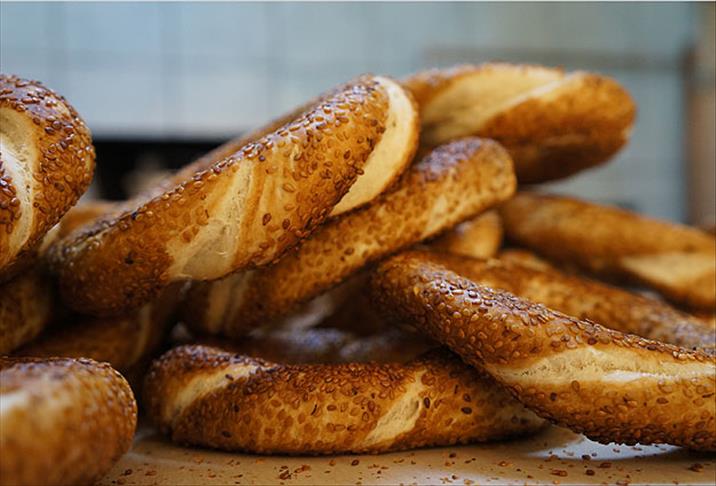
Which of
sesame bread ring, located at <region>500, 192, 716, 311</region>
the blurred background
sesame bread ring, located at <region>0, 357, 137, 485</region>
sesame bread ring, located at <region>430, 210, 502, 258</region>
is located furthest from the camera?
the blurred background

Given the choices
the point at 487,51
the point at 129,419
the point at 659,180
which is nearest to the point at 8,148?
the point at 129,419

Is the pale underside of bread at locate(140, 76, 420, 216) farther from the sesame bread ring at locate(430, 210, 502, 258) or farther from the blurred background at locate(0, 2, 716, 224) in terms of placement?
the blurred background at locate(0, 2, 716, 224)

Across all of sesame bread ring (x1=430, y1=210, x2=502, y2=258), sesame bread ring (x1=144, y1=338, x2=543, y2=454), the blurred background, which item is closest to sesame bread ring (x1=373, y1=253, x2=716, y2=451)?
sesame bread ring (x1=144, y1=338, x2=543, y2=454)

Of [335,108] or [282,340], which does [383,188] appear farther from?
[282,340]

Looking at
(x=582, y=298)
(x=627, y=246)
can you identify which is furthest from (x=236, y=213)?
(x=627, y=246)

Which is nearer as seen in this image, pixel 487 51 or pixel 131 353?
pixel 131 353

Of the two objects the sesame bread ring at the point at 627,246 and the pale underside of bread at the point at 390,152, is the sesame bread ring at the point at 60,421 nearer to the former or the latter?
the pale underside of bread at the point at 390,152

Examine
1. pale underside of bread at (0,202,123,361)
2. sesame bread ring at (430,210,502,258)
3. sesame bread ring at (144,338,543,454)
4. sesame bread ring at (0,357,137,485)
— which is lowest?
sesame bread ring at (144,338,543,454)

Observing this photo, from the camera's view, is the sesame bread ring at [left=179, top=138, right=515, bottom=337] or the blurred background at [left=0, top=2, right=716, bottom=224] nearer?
the sesame bread ring at [left=179, top=138, right=515, bottom=337]
